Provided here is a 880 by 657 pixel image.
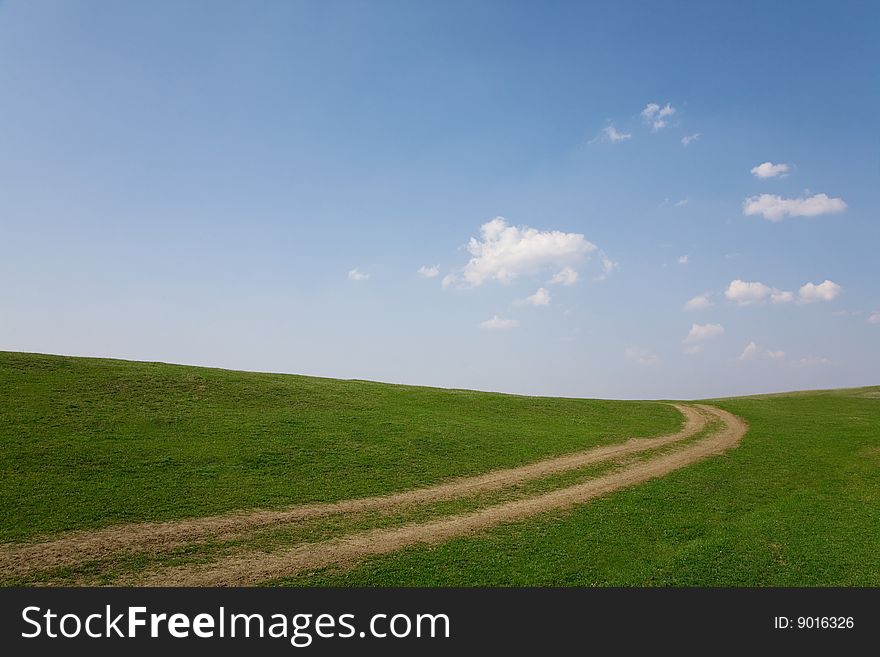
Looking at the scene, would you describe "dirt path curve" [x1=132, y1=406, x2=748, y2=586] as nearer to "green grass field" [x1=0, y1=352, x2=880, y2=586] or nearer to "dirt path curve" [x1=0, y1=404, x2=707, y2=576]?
"green grass field" [x1=0, y1=352, x2=880, y2=586]

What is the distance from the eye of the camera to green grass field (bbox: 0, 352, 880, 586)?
17344mm

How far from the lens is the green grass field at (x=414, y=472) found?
17.3 metres

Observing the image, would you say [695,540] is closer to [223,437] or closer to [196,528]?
[196,528]

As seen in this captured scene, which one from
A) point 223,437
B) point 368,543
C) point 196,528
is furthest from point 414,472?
point 223,437

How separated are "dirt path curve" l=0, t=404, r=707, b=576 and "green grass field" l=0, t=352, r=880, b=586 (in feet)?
2.91

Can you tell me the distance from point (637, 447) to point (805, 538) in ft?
53.1

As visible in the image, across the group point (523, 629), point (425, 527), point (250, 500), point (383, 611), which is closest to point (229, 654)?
point (383, 611)

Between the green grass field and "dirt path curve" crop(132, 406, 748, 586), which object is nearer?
"dirt path curve" crop(132, 406, 748, 586)

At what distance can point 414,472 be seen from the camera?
27.5 meters

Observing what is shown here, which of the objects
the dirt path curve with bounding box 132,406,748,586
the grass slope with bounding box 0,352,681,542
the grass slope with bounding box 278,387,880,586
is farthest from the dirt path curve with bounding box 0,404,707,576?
the grass slope with bounding box 278,387,880,586

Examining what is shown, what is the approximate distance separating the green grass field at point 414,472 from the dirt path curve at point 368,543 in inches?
33.7

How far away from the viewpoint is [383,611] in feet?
45.2

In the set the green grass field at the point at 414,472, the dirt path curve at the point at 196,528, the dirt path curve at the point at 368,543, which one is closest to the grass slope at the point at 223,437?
the green grass field at the point at 414,472

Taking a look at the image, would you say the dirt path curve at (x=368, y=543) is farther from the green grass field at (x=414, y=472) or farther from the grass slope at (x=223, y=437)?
the grass slope at (x=223, y=437)
